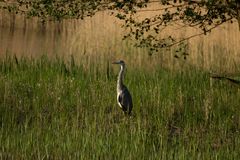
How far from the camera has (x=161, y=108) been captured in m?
8.39

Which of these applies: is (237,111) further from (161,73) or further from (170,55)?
(170,55)

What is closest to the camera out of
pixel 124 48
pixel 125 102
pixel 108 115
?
pixel 108 115

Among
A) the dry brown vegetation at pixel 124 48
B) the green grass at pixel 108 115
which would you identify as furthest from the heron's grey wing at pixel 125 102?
the dry brown vegetation at pixel 124 48

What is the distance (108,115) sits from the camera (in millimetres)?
7961

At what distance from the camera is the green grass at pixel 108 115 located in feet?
20.1

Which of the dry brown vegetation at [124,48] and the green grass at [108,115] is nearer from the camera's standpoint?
the green grass at [108,115]

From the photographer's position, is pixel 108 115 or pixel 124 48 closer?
pixel 108 115

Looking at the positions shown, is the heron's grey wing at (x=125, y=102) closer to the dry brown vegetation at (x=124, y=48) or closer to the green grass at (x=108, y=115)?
the green grass at (x=108, y=115)

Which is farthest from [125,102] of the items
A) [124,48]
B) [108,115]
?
[124,48]

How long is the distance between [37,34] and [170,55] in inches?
232

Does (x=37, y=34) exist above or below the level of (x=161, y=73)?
above

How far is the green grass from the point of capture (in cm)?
612

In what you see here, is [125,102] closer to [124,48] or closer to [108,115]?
[108,115]

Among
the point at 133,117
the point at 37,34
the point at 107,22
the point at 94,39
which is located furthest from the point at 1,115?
the point at 37,34
